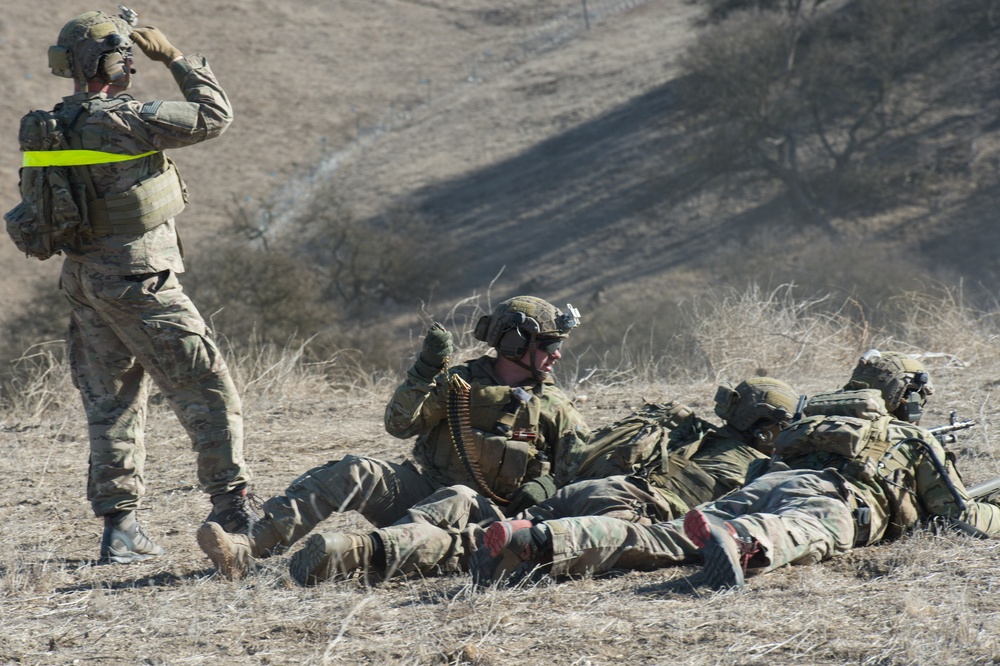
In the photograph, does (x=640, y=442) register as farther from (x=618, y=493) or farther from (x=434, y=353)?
(x=434, y=353)

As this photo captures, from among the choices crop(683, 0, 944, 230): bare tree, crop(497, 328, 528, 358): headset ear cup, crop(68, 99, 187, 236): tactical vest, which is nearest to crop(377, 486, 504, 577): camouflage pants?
crop(497, 328, 528, 358): headset ear cup

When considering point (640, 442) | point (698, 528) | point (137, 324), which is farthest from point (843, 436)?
point (137, 324)

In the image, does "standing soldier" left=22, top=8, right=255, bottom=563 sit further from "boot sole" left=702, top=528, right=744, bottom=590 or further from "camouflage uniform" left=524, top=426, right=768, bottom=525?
"boot sole" left=702, top=528, right=744, bottom=590

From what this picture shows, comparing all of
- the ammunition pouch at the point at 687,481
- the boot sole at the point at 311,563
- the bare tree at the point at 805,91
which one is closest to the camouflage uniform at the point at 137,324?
the boot sole at the point at 311,563

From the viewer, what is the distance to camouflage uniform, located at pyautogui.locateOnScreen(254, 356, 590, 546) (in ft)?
15.3

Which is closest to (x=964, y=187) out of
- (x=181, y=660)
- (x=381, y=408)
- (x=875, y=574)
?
(x=381, y=408)

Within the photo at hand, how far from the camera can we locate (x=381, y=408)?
8.30 meters

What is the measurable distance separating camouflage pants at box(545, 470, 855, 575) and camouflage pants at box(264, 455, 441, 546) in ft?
2.97

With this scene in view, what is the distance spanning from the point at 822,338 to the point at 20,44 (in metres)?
36.9

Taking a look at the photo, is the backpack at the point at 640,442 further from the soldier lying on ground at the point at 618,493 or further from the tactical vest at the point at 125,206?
the tactical vest at the point at 125,206

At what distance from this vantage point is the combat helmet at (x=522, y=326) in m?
5.05

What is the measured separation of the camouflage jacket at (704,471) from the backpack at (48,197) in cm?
262

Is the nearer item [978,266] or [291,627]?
[291,627]

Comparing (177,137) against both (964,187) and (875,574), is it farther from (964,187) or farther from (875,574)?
(964,187)
